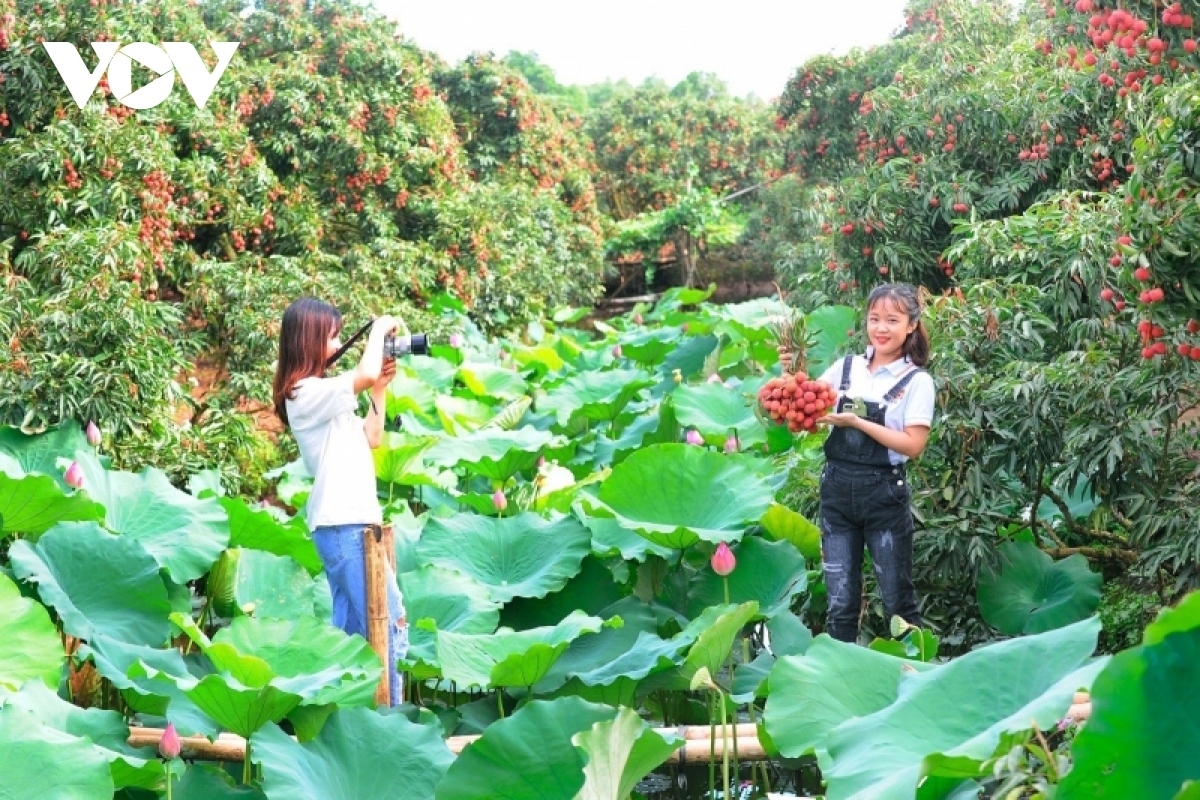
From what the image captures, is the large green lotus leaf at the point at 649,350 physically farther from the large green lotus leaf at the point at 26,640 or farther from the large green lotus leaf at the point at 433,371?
the large green lotus leaf at the point at 26,640

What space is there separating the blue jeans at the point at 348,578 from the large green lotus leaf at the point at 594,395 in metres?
2.96

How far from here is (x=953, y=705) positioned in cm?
224

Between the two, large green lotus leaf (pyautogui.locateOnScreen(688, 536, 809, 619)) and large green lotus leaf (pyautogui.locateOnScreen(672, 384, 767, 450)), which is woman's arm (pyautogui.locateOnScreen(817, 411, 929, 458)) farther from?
large green lotus leaf (pyautogui.locateOnScreen(672, 384, 767, 450))

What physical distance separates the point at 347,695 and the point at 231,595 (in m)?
1.45

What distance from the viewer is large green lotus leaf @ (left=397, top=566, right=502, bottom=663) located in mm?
3895

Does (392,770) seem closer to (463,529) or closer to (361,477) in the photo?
(361,477)

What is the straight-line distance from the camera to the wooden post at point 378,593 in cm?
332

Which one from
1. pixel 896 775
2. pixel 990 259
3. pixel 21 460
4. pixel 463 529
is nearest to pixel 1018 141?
pixel 990 259

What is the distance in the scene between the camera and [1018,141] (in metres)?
6.31

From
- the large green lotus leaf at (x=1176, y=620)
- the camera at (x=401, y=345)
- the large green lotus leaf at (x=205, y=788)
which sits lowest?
the large green lotus leaf at (x=205, y=788)

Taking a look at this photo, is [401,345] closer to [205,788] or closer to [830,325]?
[205,788]

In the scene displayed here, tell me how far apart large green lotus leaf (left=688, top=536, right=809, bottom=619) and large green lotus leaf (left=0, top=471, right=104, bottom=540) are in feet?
5.98

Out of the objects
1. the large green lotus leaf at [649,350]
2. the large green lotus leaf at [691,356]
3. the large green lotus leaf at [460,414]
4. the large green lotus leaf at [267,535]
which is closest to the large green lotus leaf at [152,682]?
the large green lotus leaf at [267,535]

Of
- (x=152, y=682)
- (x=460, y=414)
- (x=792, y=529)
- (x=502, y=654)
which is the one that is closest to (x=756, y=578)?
(x=792, y=529)
